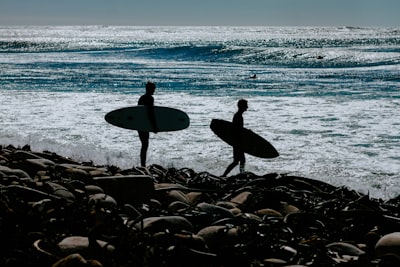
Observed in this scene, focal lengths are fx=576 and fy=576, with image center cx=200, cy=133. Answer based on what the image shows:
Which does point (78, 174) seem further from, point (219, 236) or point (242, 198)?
point (219, 236)

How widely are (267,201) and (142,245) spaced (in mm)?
2219

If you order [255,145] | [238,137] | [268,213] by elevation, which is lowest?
[255,145]

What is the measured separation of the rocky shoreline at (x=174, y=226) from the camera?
11.2ft

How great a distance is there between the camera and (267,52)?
192ft

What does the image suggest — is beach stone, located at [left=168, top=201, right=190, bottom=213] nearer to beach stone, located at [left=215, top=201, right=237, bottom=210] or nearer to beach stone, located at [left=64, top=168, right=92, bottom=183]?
beach stone, located at [left=215, top=201, right=237, bottom=210]

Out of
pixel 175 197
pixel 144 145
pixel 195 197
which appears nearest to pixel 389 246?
pixel 175 197

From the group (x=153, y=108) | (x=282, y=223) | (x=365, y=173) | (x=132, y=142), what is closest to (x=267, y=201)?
(x=282, y=223)

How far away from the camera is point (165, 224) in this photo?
3.91m

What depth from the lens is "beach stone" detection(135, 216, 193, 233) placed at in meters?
3.84

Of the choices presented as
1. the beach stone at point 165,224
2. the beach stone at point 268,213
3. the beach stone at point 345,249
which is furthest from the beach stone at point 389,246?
the beach stone at point 165,224

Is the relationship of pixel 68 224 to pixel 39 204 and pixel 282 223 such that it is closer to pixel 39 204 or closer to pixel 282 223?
pixel 39 204

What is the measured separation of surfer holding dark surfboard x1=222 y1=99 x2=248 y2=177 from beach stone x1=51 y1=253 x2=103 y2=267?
6.18 meters

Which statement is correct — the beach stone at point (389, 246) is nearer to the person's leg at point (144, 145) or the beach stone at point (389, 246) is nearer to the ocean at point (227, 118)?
Result: the ocean at point (227, 118)

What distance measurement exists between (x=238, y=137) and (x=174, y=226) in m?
5.59
